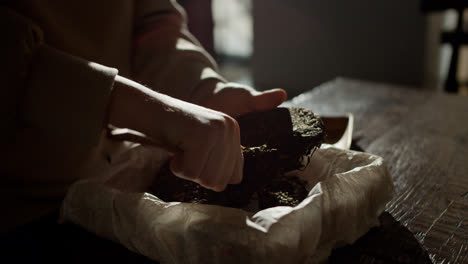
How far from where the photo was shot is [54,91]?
1.85 feet

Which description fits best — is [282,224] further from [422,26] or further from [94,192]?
[422,26]

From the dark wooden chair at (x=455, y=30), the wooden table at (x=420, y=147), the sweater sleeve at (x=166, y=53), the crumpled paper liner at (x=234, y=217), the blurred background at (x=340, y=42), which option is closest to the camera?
the crumpled paper liner at (x=234, y=217)

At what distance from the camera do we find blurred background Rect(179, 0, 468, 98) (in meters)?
3.40

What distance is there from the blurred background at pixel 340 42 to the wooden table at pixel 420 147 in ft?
4.96

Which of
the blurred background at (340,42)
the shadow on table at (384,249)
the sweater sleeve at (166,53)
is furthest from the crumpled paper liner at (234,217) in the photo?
the blurred background at (340,42)

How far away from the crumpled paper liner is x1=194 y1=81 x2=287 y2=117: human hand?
0.12 m

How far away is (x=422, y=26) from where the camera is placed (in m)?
3.37

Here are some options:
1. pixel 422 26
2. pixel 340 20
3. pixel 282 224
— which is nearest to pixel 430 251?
pixel 282 224

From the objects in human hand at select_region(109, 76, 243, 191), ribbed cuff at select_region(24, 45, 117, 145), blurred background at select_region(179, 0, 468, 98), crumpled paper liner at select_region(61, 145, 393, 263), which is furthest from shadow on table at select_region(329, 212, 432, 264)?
blurred background at select_region(179, 0, 468, 98)

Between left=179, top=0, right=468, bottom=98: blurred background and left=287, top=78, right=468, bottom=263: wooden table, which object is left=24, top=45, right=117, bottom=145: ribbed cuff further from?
left=179, top=0, right=468, bottom=98: blurred background

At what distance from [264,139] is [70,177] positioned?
383mm

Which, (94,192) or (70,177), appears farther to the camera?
(70,177)

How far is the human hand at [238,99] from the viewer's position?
718 millimetres

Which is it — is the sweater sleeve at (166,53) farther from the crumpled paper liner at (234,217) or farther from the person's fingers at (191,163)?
the person's fingers at (191,163)
